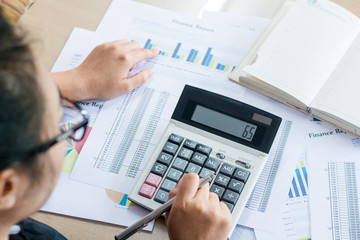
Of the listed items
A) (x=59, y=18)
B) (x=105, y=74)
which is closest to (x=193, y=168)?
(x=105, y=74)

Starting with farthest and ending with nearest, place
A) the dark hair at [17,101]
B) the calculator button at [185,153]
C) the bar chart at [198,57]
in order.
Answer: the bar chart at [198,57]
the calculator button at [185,153]
the dark hair at [17,101]

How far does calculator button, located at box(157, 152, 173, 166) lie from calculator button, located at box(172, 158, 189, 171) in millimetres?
10

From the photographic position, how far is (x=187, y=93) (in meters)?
0.70

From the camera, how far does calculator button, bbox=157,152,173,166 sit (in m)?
0.66

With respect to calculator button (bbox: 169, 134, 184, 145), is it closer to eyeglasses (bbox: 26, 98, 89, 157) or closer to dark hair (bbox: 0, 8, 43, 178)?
eyeglasses (bbox: 26, 98, 89, 157)

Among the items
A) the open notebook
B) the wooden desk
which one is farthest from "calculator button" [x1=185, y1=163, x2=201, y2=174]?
the wooden desk

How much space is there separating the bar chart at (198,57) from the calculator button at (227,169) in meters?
0.23

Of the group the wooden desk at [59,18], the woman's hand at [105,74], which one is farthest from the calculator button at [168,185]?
the wooden desk at [59,18]

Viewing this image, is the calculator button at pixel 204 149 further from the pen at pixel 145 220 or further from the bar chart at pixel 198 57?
the bar chart at pixel 198 57

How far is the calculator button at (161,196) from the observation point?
24.7 inches

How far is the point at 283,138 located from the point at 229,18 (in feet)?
1.00

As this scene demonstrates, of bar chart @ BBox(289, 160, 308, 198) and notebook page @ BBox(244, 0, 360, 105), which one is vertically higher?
notebook page @ BBox(244, 0, 360, 105)

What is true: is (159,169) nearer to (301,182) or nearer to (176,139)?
(176,139)

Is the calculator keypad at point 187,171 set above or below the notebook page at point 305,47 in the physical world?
below
